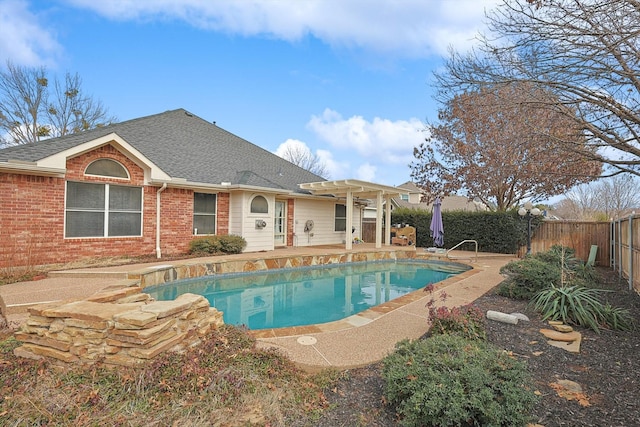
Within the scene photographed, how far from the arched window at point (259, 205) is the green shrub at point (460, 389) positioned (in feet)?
33.5

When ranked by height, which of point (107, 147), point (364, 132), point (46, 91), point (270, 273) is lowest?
point (270, 273)

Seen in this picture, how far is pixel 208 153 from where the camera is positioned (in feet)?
47.0

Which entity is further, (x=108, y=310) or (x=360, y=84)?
(x=360, y=84)

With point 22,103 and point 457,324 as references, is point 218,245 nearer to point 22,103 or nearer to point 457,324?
point 457,324

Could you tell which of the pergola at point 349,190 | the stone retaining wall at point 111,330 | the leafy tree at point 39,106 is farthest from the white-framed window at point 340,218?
the leafy tree at point 39,106

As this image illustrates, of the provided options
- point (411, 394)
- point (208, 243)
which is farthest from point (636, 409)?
point (208, 243)

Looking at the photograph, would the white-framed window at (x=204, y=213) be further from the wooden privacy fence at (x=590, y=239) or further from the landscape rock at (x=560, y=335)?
the wooden privacy fence at (x=590, y=239)

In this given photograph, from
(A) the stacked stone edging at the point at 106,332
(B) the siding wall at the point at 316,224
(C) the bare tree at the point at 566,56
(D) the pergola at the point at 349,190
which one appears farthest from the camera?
(B) the siding wall at the point at 316,224

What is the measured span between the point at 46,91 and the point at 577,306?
90.8ft

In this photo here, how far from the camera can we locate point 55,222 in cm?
860

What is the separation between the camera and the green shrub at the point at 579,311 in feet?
15.5

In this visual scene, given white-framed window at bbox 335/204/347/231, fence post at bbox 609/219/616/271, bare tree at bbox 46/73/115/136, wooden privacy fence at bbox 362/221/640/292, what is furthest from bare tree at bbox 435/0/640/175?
bare tree at bbox 46/73/115/136

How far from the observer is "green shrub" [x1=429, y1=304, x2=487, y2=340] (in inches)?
158

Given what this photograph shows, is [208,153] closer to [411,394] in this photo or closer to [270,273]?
[270,273]
